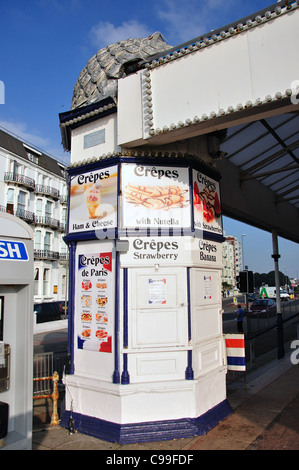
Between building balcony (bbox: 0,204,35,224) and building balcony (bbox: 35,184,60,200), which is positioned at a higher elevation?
building balcony (bbox: 35,184,60,200)

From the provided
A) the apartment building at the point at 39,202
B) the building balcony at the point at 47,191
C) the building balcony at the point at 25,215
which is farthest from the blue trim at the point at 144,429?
the building balcony at the point at 47,191

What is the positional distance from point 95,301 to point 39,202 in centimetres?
3426

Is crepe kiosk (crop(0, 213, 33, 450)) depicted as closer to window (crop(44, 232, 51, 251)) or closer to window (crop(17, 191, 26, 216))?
window (crop(17, 191, 26, 216))

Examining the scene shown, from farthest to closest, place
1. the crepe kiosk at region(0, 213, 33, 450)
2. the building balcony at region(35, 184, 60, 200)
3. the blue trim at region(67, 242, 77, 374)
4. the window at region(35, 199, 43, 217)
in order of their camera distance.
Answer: the window at region(35, 199, 43, 217) → the building balcony at region(35, 184, 60, 200) → the blue trim at region(67, 242, 77, 374) → the crepe kiosk at region(0, 213, 33, 450)

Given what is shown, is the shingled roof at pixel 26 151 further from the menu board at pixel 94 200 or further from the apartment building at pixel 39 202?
the menu board at pixel 94 200

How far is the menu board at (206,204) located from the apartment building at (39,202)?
30262mm

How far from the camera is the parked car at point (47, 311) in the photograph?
27406 mm

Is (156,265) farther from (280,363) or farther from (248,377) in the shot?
(280,363)

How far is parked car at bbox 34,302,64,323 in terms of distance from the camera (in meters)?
27.4

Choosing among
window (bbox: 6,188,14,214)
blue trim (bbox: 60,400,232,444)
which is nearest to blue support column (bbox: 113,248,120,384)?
blue trim (bbox: 60,400,232,444)

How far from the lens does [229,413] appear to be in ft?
22.9

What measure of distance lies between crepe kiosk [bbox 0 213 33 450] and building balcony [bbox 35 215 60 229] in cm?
3473
